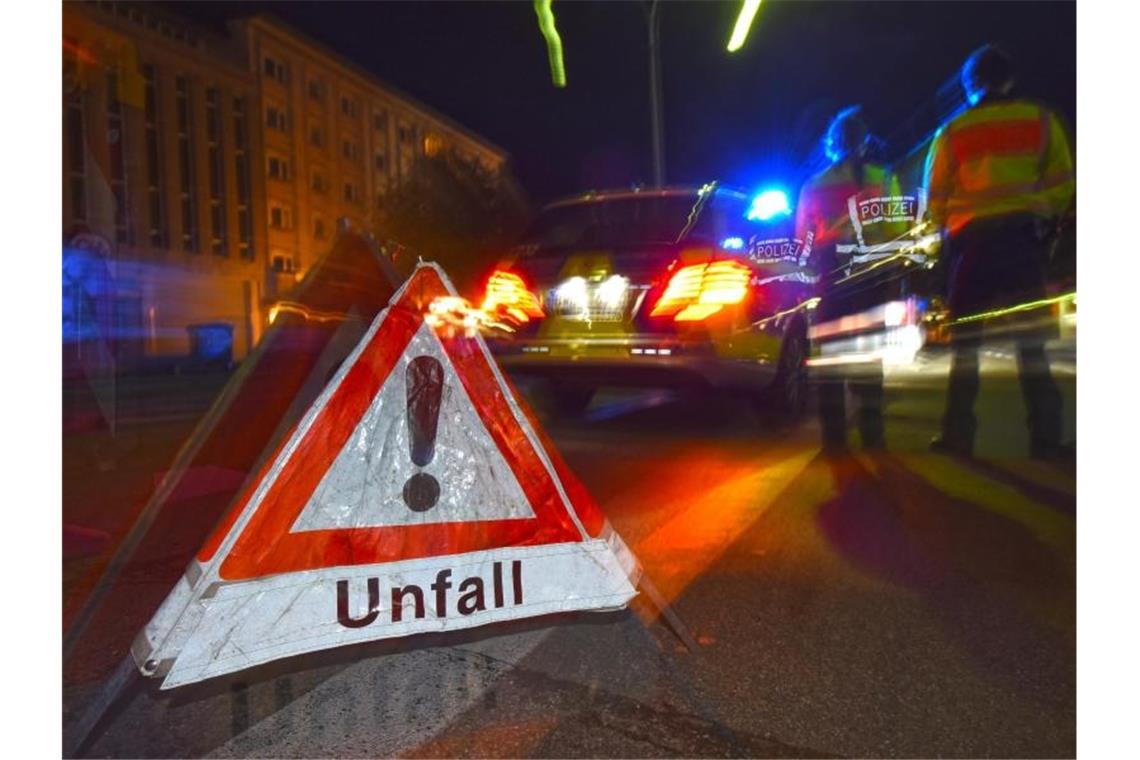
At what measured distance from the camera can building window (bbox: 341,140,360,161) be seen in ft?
174

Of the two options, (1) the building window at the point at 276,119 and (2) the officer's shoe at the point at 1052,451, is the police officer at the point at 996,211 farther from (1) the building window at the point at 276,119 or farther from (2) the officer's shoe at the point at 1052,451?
(1) the building window at the point at 276,119

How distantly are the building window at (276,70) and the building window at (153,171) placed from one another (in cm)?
799

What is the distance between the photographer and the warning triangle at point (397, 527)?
2.12 meters

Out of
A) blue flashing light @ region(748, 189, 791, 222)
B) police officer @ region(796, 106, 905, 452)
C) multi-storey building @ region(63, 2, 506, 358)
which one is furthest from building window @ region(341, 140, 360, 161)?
police officer @ region(796, 106, 905, 452)

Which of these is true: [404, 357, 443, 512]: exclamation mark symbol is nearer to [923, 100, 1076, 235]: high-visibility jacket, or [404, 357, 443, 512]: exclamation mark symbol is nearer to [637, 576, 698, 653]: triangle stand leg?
[637, 576, 698, 653]: triangle stand leg

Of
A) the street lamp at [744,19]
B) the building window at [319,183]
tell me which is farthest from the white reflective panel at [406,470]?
the building window at [319,183]

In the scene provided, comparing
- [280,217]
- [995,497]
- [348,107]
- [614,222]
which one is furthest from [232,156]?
[995,497]

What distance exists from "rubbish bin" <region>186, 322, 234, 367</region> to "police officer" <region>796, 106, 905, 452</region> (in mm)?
26624

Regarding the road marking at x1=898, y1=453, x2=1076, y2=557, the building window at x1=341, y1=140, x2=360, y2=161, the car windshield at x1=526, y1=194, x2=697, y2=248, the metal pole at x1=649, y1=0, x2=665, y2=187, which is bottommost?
the road marking at x1=898, y1=453, x2=1076, y2=557

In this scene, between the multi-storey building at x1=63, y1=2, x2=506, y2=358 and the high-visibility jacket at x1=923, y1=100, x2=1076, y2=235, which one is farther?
the multi-storey building at x1=63, y1=2, x2=506, y2=358

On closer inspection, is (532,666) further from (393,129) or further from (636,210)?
(393,129)

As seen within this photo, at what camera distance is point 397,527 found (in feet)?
7.70
